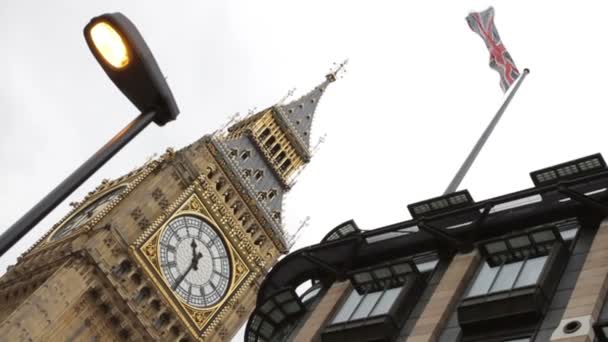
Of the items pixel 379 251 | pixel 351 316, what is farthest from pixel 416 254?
pixel 351 316

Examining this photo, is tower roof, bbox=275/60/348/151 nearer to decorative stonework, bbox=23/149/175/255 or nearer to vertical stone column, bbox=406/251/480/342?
decorative stonework, bbox=23/149/175/255

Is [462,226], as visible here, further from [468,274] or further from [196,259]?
[196,259]

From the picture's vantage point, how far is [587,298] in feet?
74.7

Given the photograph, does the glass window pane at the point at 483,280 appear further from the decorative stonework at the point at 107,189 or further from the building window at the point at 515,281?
the decorative stonework at the point at 107,189

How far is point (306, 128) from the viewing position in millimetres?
93812

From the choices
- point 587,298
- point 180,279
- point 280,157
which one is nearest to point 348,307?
point 587,298

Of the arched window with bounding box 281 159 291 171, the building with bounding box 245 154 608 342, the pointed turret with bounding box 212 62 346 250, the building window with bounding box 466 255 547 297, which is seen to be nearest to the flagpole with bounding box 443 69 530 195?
the building with bounding box 245 154 608 342

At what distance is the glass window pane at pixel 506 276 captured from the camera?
2527 centimetres

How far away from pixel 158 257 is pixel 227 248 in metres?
7.28

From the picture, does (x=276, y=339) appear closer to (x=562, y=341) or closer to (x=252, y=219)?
(x=562, y=341)

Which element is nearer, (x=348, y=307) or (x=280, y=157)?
(x=348, y=307)

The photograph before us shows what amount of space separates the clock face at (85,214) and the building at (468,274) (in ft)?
137

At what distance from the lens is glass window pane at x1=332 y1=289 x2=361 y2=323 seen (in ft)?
94.1

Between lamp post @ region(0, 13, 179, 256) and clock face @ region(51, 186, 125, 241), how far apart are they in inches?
2341
